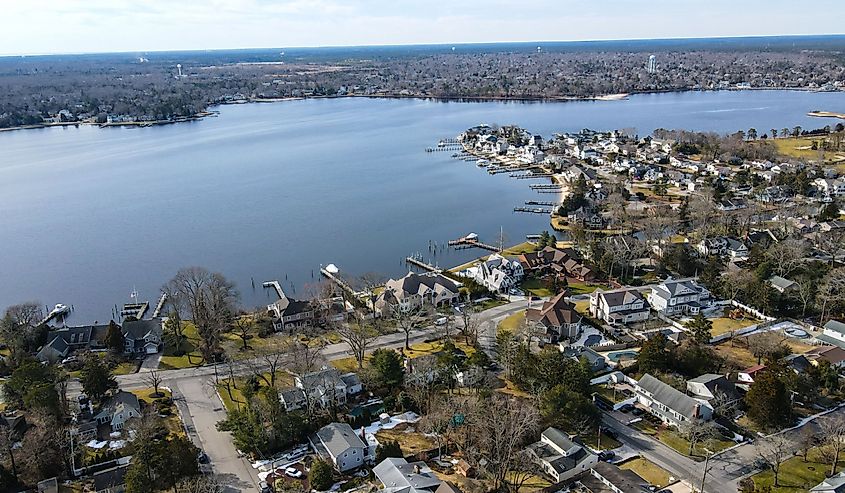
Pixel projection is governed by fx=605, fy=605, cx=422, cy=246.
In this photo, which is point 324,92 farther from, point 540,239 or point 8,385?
point 8,385

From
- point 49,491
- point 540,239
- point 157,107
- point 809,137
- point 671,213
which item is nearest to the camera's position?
point 49,491

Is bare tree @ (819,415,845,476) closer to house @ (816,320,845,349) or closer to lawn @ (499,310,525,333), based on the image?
house @ (816,320,845,349)

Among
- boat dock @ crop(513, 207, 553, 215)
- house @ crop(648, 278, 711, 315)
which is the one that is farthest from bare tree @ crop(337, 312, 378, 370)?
boat dock @ crop(513, 207, 553, 215)

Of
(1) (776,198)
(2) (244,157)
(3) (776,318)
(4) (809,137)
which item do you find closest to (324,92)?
(2) (244,157)

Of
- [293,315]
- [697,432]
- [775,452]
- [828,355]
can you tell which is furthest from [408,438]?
Result: [828,355]

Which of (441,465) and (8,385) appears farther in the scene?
(8,385)

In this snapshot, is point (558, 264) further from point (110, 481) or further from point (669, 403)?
point (110, 481)

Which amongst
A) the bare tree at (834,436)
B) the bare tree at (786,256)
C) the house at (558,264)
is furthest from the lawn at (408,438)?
the bare tree at (786,256)

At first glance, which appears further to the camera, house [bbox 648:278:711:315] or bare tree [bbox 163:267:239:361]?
house [bbox 648:278:711:315]
